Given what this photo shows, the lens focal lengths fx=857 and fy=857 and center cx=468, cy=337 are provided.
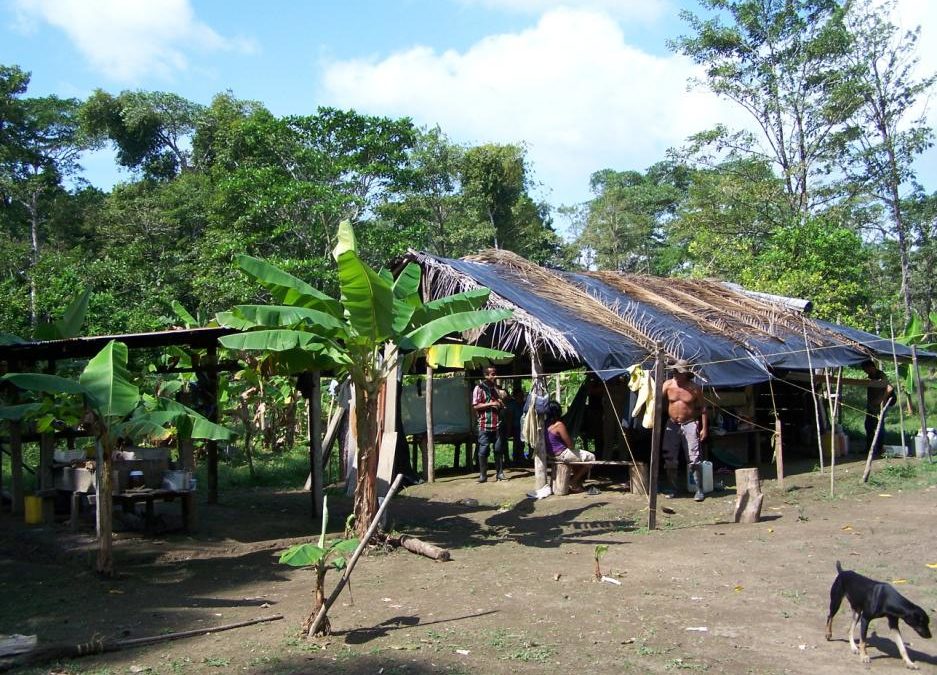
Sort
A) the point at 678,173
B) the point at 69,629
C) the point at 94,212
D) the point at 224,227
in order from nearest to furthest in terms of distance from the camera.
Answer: the point at 69,629 < the point at 224,227 < the point at 94,212 < the point at 678,173

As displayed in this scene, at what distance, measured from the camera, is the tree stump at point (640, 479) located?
11.9 m

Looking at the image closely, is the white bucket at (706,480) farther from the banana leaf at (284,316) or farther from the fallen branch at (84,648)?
the fallen branch at (84,648)

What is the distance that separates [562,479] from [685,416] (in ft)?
6.47

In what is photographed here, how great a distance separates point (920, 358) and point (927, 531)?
27.0ft

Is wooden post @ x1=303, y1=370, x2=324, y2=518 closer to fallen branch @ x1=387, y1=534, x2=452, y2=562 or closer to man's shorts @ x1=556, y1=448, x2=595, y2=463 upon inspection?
fallen branch @ x1=387, y1=534, x2=452, y2=562

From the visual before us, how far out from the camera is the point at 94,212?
27719 mm

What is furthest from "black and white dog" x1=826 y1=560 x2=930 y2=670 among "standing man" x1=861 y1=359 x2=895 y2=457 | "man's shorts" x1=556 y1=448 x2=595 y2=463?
"standing man" x1=861 y1=359 x2=895 y2=457

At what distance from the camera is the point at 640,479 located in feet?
39.2

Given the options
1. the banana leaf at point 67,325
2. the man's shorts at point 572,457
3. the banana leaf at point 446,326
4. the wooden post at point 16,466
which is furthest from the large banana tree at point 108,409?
the man's shorts at point 572,457

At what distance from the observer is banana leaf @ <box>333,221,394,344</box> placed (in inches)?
313

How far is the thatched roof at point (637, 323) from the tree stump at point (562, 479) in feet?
5.05

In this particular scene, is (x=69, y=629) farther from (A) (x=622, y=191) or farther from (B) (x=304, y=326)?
(A) (x=622, y=191)

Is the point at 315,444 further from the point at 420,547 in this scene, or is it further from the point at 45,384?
the point at 45,384

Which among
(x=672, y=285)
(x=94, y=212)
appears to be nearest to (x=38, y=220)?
(x=94, y=212)
